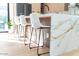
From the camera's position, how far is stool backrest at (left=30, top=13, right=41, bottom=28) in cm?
160

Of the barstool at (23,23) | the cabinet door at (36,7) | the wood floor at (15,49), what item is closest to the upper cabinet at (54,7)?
the cabinet door at (36,7)

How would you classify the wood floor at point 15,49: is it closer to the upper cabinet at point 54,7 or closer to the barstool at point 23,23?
the barstool at point 23,23

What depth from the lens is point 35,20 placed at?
5.25 feet

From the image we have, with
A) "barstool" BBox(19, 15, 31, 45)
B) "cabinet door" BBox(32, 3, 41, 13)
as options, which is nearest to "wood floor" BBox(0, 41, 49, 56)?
"barstool" BBox(19, 15, 31, 45)

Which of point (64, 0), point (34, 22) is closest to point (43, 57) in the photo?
point (34, 22)

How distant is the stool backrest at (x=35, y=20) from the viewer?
1596 mm

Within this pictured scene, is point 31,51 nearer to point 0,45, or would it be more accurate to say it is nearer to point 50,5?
point 0,45

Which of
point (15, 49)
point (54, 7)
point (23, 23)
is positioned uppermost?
point (54, 7)

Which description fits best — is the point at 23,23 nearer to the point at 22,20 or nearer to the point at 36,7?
the point at 22,20

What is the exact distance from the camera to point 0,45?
64.1 inches

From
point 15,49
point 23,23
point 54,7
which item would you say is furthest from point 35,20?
point 15,49

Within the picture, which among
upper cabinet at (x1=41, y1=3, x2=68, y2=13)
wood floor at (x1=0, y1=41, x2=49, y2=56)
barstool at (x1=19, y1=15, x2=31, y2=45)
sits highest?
upper cabinet at (x1=41, y1=3, x2=68, y2=13)

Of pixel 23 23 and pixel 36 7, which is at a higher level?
pixel 36 7

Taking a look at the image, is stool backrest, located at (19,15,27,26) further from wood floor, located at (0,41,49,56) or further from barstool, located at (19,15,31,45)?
wood floor, located at (0,41,49,56)
